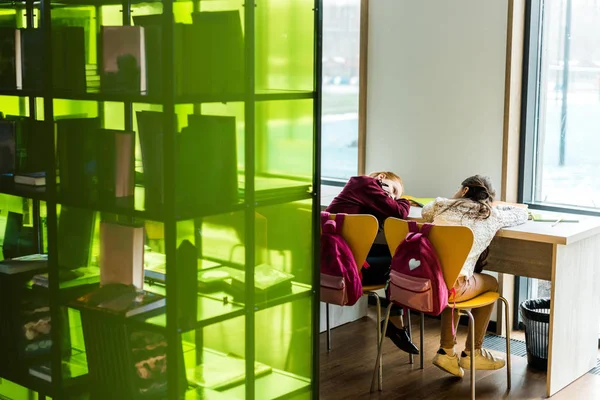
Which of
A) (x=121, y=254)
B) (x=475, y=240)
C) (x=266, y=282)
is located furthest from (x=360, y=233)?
(x=121, y=254)

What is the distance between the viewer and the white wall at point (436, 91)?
14.2ft

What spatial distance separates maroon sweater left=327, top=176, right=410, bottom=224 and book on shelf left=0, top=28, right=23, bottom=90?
5.28 feet

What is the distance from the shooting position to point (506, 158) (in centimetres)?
427

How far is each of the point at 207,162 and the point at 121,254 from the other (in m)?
0.42

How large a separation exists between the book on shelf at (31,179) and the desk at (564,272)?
1.75 m

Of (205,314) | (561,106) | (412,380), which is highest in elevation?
(561,106)

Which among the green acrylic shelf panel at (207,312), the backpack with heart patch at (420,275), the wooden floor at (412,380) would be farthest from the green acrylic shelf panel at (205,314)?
the wooden floor at (412,380)

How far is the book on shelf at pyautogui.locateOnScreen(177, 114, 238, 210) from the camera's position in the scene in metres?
2.35

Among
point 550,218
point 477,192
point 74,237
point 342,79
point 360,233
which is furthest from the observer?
point 342,79

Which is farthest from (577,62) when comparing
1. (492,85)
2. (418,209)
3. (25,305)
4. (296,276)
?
(25,305)

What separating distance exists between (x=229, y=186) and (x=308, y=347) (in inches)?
25.2

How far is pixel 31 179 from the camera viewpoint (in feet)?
9.29

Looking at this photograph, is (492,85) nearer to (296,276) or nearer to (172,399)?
(296,276)

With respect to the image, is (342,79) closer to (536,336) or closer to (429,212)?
(429,212)
